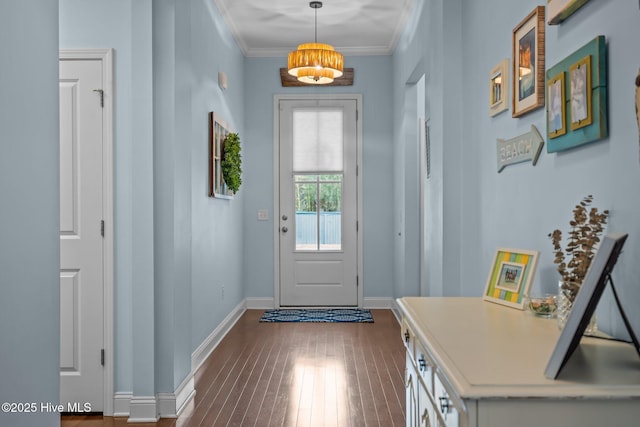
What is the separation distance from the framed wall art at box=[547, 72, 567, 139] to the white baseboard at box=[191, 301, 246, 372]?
2.79 m

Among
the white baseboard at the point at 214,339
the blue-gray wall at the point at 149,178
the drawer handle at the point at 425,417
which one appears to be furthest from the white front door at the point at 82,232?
the drawer handle at the point at 425,417

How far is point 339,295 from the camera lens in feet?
21.2

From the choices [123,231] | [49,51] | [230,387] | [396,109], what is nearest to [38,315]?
[49,51]

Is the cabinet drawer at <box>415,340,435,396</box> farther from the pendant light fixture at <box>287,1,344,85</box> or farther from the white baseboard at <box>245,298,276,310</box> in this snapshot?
the white baseboard at <box>245,298,276,310</box>

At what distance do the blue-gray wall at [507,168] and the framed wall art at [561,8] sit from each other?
2 cm

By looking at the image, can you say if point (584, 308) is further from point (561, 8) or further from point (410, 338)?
point (561, 8)

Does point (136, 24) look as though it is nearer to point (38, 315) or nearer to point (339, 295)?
point (38, 315)

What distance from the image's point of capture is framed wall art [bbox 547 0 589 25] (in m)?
1.79

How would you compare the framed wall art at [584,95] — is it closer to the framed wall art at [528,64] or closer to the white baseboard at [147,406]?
the framed wall art at [528,64]

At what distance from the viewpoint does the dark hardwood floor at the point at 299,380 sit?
9.96 feet

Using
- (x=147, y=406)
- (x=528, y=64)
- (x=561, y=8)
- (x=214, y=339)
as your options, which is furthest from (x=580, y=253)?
(x=214, y=339)

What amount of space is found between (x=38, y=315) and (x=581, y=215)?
5.36 ft

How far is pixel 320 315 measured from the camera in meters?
5.98

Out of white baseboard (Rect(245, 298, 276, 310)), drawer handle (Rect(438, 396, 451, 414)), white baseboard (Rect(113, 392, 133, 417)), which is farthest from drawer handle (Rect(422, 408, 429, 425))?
white baseboard (Rect(245, 298, 276, 310))
